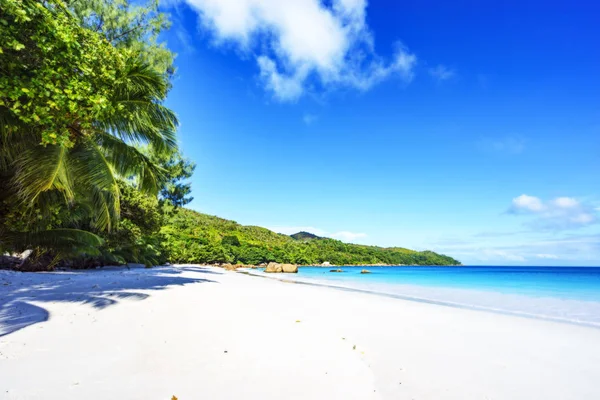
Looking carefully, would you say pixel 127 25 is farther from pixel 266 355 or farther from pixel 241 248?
pixel 241 248

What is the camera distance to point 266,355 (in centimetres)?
392

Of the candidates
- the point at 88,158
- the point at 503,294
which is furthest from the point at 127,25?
the point at 503,294

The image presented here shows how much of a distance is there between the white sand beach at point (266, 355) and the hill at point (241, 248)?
79.8ft

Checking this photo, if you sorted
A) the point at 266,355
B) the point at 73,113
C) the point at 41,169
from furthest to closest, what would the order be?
the point at 41,169
the point at 73,113
the point at 266,355

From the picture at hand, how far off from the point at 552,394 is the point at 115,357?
16.0 feet

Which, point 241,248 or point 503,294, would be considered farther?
point 241,248

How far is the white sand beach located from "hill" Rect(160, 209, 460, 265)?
2433cm

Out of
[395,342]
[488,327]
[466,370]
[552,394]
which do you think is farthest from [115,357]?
[488,327]

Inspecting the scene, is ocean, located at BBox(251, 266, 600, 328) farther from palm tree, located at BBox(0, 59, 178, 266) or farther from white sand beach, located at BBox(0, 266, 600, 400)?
palm tree, located at BBox(0, 59, 178, 266)

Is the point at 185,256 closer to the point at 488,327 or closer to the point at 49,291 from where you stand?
the point at 49,291

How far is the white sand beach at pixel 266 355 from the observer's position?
301cm

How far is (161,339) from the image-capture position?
441 cm

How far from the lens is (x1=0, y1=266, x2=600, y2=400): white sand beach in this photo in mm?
3012

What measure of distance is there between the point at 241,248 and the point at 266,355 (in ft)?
208
